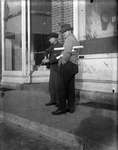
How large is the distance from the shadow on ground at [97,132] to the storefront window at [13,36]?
5300mm

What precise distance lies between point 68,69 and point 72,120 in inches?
37.4

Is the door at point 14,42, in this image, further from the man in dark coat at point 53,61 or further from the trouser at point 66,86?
the trouser at point 66,86

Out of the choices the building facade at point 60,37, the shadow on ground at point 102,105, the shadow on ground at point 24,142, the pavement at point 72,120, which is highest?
the building facade at point 60,37

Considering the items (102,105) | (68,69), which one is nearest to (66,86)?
(68,69)

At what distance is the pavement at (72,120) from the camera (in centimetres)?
398

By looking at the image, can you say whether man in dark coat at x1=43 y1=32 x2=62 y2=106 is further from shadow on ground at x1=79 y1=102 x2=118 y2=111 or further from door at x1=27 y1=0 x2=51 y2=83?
door at x1=27 y1=0 x2=51 y2=83

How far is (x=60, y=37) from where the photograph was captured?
291 inches

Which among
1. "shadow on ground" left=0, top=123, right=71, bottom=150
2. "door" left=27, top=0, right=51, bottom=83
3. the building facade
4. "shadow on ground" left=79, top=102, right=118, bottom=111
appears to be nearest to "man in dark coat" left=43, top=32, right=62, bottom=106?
"shadow on ground" left=79, top=102, right=118, bottom=111

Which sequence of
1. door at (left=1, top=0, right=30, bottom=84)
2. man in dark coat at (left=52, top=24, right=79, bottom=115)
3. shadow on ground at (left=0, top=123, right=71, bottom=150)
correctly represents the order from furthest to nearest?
door at (left=1, top=0, right=30, bottom=84) < man in dark coat at (left=52, top=24, right=79, bottom=115) < shadow on ground at (left=0, top=123, right=71, bottom=150)

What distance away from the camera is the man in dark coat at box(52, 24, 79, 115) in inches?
203

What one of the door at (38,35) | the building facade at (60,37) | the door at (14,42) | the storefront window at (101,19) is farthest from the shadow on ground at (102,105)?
the door at (14,42)

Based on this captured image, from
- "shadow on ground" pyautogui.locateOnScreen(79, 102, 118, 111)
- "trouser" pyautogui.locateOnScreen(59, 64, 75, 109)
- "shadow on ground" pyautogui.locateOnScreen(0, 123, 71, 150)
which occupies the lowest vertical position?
"shadow on ground" pyautogui.locateOnScreen(0, 123, 71, 150)

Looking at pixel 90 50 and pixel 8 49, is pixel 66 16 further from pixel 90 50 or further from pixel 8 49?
pixel 8 49

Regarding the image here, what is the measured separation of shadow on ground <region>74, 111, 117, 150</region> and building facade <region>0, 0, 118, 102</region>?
1.44 m
